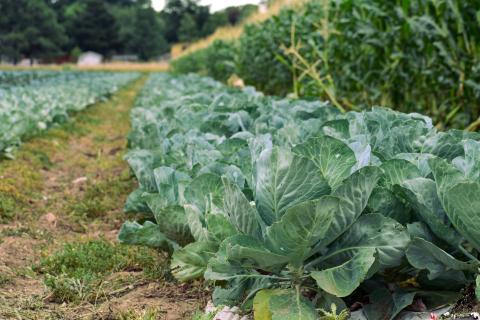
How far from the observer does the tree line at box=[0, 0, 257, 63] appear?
5497 centimetres

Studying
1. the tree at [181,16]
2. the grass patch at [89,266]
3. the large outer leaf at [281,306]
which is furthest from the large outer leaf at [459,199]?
the tree at [181,16]

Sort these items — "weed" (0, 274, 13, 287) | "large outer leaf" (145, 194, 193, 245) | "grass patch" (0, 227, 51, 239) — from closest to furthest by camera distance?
1. "large outer leaf" (145, 194, 193, 245)
2. "weed" (0, 274, 13, 287)
3. "grass patch" (0, 227, 51, 239)

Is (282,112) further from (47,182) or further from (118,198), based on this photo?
(47,182)

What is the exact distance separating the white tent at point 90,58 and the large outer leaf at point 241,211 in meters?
71.3

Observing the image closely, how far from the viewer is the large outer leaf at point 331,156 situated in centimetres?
197

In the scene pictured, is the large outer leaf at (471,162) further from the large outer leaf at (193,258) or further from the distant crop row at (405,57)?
the distant crop row at (405,57)

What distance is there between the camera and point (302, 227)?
1780 millimetres

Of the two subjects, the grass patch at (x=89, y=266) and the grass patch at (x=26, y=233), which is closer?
the grass patch at (x=89, y=266)

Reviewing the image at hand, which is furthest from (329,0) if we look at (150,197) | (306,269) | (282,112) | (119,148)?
(306,269)

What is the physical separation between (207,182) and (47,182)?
3881mm

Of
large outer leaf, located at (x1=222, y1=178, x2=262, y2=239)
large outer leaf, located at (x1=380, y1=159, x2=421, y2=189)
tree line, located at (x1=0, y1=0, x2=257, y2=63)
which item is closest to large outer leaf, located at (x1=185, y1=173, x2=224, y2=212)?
large outer leaf, located at (x1=222, y1=178, x2=262, y2=239)

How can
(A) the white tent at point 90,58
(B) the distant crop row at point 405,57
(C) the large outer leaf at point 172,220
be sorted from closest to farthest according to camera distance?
(C) the large outer leaf at point 172,220, (B) the distant crop row at point 405,57, (A) the white tent at point 90,58

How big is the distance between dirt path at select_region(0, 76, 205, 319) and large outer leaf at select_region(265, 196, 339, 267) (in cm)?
73

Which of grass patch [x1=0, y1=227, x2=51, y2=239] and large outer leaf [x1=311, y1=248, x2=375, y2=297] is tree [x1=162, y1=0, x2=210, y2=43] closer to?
grass patch [x1=0, y1=227, x2=51, y2=239]
